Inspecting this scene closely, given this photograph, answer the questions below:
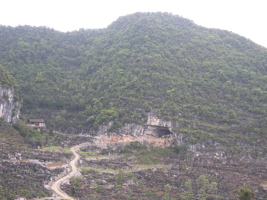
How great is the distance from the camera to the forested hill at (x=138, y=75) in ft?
238

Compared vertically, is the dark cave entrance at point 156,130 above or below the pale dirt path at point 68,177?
above

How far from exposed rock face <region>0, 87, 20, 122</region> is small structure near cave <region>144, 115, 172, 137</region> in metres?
27.4

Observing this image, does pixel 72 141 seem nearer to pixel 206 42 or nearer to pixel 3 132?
pixel 3 132

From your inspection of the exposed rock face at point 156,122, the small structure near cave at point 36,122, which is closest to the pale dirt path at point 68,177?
the small structure near cave at point 36,122

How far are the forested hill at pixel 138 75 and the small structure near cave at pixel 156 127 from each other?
60.6 inches

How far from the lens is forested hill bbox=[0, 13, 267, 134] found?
72562 millimetres

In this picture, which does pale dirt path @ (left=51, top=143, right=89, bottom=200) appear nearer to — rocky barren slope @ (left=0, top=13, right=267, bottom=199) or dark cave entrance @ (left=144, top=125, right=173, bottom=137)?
rocky barren slope @ (left=0, top=13, right=267, bottom=199)

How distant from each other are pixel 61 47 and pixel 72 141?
1967 inches

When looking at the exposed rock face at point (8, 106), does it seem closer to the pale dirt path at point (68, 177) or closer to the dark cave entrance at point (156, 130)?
the pale dirt path at point (68, 177)

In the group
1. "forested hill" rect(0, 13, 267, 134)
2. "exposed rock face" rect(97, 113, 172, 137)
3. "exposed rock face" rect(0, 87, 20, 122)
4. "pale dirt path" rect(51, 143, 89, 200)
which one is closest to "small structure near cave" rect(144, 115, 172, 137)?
"exposed rock face" rect(97, 113, 172, 137)

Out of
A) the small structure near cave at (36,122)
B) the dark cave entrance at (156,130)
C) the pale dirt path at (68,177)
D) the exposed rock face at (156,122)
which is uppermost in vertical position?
the exposed rock face at (156,122)

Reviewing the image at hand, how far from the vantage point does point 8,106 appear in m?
62.9

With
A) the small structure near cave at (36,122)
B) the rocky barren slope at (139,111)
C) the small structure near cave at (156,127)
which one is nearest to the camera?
the rocky barren slope at (139,111)

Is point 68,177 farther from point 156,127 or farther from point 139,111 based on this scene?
point 139,111
